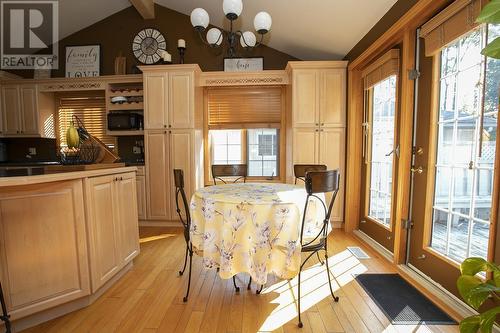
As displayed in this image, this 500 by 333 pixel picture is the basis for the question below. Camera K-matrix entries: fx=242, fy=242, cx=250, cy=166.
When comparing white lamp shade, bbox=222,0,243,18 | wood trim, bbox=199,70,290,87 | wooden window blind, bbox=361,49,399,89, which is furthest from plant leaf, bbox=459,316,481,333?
wood trim, bbox=199,70,290,87

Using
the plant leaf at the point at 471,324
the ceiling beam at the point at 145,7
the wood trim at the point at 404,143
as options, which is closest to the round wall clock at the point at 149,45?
the ceiling beam at the point at 145,7

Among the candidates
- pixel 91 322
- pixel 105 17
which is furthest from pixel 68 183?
pixel 105 17

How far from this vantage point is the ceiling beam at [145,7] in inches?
133

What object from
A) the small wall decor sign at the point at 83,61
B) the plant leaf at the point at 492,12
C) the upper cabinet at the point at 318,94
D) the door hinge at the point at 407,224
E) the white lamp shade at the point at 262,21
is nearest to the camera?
the plant leaf at the point at 492,12

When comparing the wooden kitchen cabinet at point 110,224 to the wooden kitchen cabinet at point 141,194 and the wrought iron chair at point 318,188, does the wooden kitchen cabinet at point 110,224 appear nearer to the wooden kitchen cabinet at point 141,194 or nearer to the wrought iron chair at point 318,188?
the wooden kitchen cabinet at point 141,194

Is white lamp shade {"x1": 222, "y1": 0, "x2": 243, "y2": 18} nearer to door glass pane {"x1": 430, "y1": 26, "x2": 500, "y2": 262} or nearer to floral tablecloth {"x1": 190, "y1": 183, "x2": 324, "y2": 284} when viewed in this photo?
floral tablecloth {"x1": 190, "y1": 183, "x2": 324, "y2": 284}

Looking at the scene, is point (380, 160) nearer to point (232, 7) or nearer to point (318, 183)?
point (318, 183)

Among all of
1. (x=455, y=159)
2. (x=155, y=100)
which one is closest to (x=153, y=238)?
(x=155, y=100)

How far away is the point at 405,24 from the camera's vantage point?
2.00 metres

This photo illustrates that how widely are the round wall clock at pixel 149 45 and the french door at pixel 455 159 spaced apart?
3570 millimetres

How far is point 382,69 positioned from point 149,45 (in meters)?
3.40

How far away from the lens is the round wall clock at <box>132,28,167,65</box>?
12.6 ft

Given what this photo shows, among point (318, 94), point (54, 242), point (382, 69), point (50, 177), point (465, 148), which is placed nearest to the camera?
point (50, 177)

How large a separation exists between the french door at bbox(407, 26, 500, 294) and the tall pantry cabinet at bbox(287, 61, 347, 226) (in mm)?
1258
